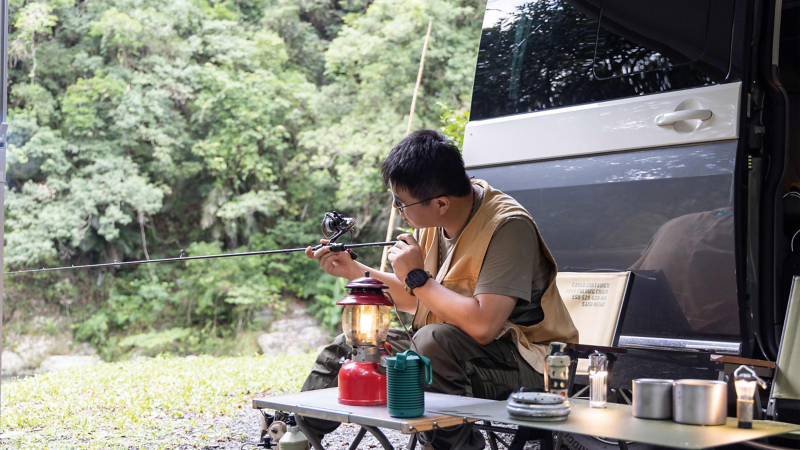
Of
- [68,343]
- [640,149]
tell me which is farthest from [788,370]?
[68,343]

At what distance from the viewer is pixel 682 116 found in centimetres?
236

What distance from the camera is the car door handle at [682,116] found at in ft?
7.55

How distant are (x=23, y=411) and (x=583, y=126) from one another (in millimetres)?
3975

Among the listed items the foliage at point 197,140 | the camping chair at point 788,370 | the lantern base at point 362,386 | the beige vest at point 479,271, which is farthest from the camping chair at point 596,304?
the foliage at point 197,140

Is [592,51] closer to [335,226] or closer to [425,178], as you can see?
[425,178]

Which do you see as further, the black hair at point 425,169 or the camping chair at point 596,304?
the camping chair at point 596,304

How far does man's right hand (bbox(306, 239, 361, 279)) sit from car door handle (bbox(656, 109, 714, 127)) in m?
1.17

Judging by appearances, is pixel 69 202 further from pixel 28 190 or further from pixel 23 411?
pixel 23 411

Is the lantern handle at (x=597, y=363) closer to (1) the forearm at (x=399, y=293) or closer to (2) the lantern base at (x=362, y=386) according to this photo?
(2) the lantern base at (x=362, y=386)

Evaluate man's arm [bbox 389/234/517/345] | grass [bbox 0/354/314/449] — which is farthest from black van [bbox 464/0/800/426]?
grass [bbox 0/354/314/449]

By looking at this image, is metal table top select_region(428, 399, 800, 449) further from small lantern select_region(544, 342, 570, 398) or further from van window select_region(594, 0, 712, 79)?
van window select_region(594, 0, 712, 79)

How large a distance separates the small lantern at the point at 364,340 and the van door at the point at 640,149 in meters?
1.03

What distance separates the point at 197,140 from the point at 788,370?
10.7m

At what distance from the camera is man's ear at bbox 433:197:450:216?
2.14 meters
